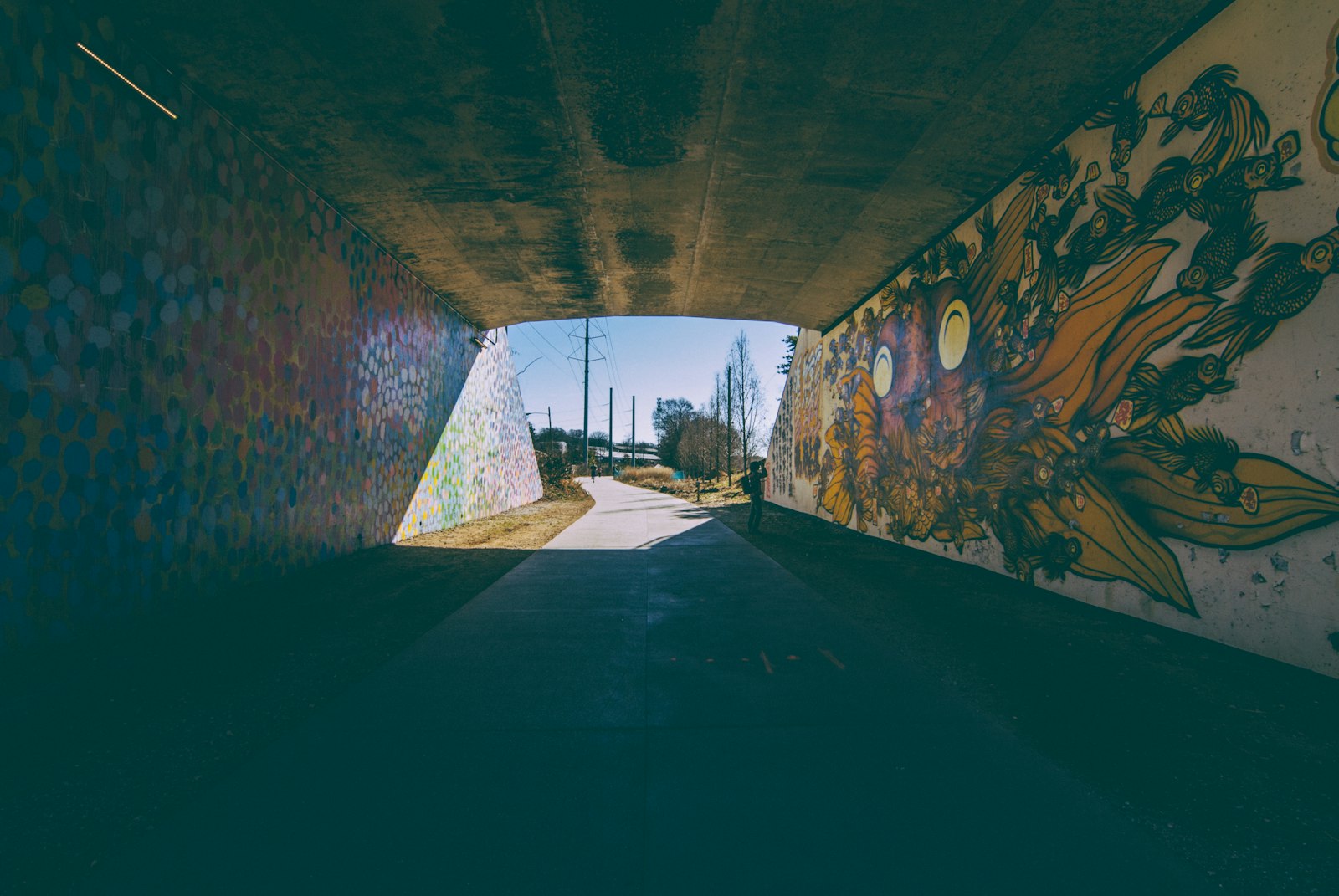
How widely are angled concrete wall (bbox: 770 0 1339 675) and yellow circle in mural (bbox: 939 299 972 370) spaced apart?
0.22ft

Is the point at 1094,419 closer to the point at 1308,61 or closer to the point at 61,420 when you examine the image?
the point at 1308,61

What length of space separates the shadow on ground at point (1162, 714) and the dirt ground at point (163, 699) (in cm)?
407

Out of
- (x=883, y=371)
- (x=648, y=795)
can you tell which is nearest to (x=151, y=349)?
(x=648, y=795)

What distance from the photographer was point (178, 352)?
5594 millimetres

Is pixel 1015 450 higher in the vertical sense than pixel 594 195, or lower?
lower

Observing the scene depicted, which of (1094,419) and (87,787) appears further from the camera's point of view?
(1094,419)

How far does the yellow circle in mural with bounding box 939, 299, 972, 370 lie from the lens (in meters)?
8.57

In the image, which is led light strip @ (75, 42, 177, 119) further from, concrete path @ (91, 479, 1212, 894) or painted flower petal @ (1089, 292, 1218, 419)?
painted flower petal @ (1089, 292, 1218, 419)

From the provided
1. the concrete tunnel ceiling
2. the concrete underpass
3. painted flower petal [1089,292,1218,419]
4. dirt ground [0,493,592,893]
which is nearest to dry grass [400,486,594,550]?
the concrete underpass

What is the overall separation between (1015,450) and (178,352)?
9.26 m

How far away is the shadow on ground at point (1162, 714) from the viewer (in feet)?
7.57

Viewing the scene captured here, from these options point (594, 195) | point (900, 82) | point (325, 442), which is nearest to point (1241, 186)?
point (900, 82)

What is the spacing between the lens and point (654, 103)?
632 cm

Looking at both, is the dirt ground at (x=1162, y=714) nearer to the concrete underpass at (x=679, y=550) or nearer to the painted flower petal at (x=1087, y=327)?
the concrete underpass at (x=679, y=550)
